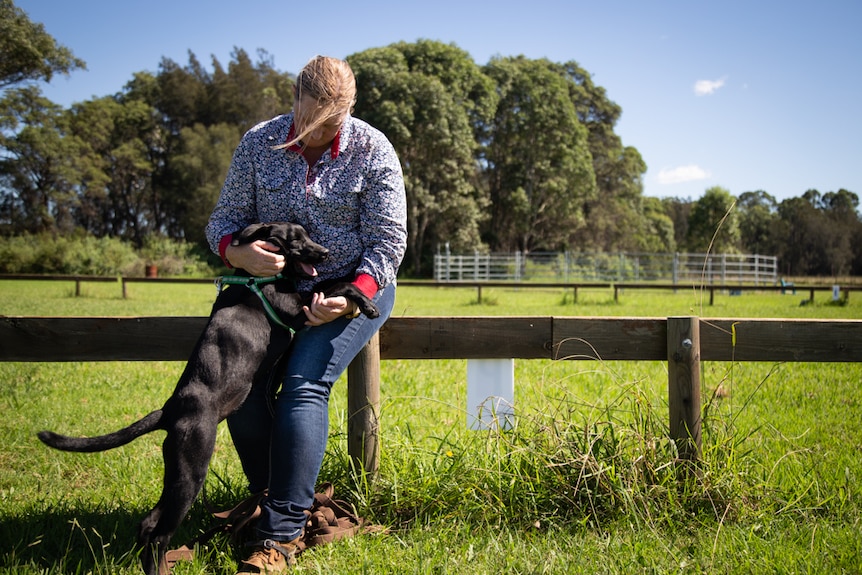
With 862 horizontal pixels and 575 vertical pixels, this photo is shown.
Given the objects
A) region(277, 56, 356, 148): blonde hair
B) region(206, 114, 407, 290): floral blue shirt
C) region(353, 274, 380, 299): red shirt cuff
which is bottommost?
region(353, 274, 380, 299): red shirt cuff

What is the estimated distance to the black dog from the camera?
81.1 inches

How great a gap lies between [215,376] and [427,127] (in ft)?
116

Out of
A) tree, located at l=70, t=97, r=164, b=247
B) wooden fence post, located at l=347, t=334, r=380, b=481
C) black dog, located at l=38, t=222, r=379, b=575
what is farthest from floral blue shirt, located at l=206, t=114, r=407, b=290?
tree, located at l=70, t=97, r=164, b=247

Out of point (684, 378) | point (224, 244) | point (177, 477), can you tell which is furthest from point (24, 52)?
point (684, 378)

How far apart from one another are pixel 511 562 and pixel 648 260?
110ft

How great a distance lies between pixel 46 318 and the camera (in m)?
2.79

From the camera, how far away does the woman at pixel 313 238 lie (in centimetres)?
229

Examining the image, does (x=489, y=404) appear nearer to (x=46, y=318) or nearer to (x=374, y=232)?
(x=374, y=232)

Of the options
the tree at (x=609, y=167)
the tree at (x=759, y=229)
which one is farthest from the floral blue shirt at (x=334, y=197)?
the tree at (x=759, y=229)

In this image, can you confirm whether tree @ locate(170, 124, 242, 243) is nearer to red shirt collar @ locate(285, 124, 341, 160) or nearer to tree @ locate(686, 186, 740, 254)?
tree @ locate(686, 186, 740, 254)

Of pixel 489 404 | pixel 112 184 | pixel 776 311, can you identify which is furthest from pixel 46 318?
pixel 112 184

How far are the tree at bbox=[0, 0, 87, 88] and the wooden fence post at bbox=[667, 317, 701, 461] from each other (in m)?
7.22

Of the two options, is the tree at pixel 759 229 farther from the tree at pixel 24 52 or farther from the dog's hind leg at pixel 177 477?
the dog's hind leg at pixel 177 477

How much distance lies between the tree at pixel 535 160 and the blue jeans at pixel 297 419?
39403mm
